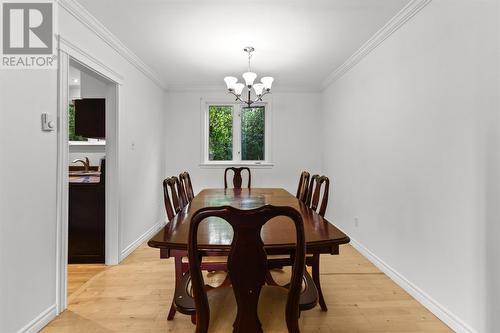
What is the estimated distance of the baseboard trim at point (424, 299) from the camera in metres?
1.91

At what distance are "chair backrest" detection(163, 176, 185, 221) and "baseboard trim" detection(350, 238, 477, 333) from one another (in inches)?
80.4

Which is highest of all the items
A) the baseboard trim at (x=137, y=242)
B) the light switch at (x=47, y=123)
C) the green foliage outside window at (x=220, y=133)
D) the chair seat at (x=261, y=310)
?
the green foliage outside window at (x=220, y=133)

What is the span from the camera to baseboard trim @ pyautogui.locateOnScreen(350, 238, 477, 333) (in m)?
1.91

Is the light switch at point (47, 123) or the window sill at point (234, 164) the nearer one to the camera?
the light switch at point (47, 123)

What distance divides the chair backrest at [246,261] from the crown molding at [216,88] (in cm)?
427

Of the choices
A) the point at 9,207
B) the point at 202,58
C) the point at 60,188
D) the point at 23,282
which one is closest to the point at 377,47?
the point at 202,58

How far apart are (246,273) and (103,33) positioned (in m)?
2.81

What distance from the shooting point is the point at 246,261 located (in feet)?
3.63

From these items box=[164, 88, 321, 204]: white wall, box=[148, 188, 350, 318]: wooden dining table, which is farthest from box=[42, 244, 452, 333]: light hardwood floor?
box=[164, 88, 321, 204]: white wall

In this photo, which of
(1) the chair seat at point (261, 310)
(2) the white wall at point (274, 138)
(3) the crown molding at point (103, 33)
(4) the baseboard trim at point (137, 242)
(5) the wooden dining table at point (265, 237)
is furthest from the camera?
(2) the white wall at point (274, 138)

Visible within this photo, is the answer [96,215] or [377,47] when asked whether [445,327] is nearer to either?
[377,47]

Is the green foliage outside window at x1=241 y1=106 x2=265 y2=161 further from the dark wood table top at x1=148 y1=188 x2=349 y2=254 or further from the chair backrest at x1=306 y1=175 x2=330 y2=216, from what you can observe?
the dark wood table top at x1=148 y1=188 x2=349 y2=254

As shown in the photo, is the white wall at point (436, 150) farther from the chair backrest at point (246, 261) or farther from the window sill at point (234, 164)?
the window sill at point (234, 164)

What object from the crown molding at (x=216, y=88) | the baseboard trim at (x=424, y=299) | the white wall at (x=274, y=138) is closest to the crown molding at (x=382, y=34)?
the crown molding at (x=216, y=88)
